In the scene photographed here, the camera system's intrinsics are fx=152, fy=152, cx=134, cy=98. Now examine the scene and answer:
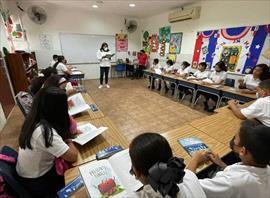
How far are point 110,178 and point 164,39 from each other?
6.36m

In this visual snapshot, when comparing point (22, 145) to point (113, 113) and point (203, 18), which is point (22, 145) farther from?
point (203, 18)

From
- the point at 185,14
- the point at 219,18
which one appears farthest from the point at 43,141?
the point at 185,14

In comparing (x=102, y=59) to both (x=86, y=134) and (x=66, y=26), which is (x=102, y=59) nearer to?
(x=66, y=26)

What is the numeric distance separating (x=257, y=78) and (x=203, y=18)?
2.66 metres

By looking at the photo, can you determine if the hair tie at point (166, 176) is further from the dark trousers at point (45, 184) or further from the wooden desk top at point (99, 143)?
the dark trousers at point (45, 184)

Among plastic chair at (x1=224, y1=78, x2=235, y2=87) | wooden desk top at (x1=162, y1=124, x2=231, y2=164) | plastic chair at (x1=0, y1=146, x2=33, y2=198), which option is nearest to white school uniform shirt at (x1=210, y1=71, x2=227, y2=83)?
plastic chair at (x1=224, y1=78, x2=235, y2=87)

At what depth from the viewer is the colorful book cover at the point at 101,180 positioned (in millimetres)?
801

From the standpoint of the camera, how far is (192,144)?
4.16ft

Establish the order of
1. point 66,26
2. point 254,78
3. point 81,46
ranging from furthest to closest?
point 81,46, point 66,26, point 254,78

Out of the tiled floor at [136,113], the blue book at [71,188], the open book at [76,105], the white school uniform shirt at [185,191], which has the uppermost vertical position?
the white school uniform shirt at [185,191]

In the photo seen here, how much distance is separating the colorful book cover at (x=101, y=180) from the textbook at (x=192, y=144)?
0.62 metres

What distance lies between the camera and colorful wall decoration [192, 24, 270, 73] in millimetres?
3537

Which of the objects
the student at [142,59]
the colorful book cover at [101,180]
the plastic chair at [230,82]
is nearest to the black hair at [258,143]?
the colorful book cover at [101,180]

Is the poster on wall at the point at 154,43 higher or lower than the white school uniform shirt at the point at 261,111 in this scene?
higher
